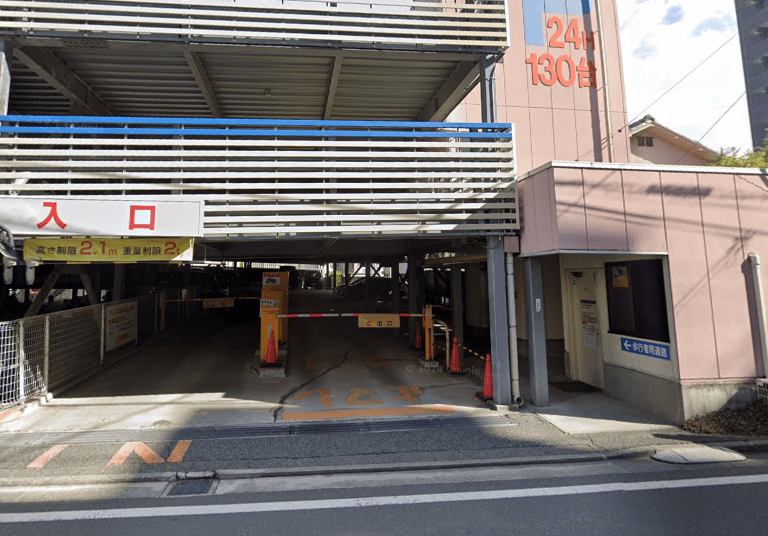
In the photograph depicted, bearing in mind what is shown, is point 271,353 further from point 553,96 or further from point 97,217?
point 553,96

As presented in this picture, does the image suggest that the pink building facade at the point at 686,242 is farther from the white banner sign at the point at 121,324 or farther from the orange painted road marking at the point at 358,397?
the white banner sign at the point at 121,324

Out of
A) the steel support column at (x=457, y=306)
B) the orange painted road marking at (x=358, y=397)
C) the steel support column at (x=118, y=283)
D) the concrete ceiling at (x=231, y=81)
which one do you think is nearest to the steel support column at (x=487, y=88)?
the concrete ceiling at (x=231, y=81)

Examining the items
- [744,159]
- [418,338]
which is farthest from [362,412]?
[744,159]

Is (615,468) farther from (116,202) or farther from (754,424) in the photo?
(116,202)

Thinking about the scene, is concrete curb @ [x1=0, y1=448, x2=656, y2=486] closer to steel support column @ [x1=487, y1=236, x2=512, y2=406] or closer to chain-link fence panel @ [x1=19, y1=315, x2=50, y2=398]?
steel support column @ [x1=487, y1=236, x2=512, y2=406]

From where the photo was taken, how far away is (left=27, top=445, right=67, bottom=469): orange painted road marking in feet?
16.3

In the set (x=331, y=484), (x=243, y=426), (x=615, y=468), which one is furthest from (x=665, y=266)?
(x=243, y=426)

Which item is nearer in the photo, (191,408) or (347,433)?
(347,433)

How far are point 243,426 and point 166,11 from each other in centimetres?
719

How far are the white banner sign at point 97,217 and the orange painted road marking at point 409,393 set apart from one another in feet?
15.7

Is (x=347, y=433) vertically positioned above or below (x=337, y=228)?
below

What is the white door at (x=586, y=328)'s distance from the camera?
Result: 8.55m

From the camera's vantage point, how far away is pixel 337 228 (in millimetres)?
6973

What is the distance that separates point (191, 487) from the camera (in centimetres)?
457
